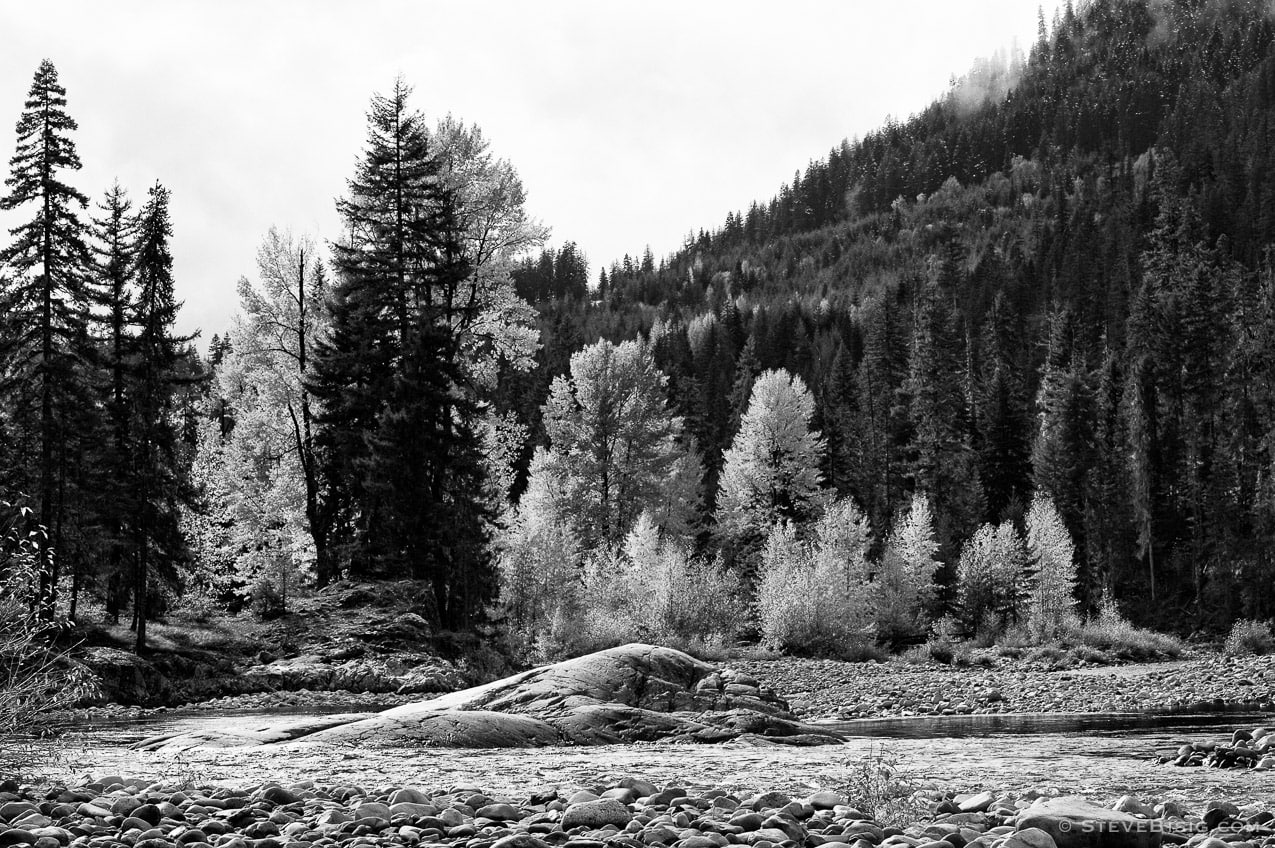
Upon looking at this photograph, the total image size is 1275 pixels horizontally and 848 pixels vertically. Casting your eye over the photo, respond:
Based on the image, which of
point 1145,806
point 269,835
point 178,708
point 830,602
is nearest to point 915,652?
point 830,602

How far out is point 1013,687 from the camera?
2670 centimetres

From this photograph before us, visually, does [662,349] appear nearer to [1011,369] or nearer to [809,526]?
[1011,369]

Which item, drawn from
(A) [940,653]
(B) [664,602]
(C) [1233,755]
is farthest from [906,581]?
(C) [1233,755]

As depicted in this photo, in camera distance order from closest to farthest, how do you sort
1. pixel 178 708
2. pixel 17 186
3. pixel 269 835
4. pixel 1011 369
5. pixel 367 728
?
pixel 269 835, pixel 367 728, pixel 178 708, pixel 17 186, pixel 1011 369

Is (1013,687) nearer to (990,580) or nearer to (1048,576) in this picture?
(1048,576)

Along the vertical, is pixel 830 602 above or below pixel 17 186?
below

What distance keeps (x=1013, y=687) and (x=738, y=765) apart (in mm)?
17349

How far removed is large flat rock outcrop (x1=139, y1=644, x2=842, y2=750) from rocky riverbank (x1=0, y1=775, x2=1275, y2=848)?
4737 millimetres

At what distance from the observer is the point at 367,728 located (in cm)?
1388

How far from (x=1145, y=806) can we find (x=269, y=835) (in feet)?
20.4

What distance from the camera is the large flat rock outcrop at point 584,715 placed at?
541 inches

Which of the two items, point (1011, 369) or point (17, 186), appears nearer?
point (17, 186)

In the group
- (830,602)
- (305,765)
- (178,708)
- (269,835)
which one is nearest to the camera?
(269,835)

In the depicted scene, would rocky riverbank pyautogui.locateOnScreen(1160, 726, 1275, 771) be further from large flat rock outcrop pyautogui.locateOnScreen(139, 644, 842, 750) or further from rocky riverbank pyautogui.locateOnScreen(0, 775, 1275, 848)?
large flat rock outcrop pyautogui.locateOnScreen(139, 644, 842, 750)
